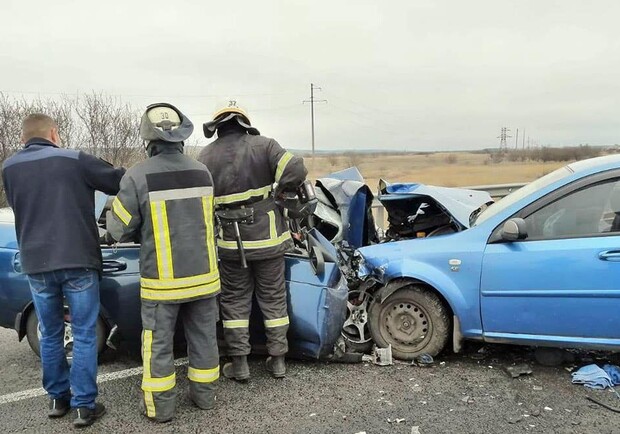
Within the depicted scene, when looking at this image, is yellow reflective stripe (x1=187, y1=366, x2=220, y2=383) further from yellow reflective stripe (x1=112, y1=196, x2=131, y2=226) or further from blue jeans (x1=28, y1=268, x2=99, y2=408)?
yellow reflective stripe (x1=112, y1=196, x2=131, y2=226)

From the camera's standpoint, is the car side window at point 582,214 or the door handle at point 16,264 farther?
the door handle at point 16,264

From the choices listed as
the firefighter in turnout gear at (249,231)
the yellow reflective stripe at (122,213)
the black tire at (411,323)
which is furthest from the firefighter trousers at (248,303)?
the yellow reflective stripe at (122,213)

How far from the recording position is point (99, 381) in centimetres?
379

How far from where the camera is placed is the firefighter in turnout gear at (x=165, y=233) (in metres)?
3.11

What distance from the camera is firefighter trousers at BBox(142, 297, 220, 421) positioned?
318 cm

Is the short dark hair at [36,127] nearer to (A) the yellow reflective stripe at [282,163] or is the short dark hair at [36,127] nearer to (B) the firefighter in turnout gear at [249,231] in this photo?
(B) the firefighter in turnout gear at [249,231]

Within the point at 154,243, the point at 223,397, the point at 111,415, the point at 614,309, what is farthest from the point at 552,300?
the point at 111,415

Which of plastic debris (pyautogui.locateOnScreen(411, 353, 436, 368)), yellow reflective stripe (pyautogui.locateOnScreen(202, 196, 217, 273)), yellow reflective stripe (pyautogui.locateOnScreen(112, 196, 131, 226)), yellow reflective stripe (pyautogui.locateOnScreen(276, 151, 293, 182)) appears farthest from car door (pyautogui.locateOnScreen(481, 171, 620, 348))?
yellow reflective stripe (pyautogui.locateOnScreen(112, 196, 131, 226))

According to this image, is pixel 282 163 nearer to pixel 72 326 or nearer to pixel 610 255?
pixel 72 326

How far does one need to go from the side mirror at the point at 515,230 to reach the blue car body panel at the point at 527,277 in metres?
0.09

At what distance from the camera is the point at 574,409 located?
321 cm

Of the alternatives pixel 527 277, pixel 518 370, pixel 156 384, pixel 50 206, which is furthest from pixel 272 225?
pixel 518 370

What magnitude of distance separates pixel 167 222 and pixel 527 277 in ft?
7.92

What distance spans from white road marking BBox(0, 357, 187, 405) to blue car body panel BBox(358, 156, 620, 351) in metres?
2.02
